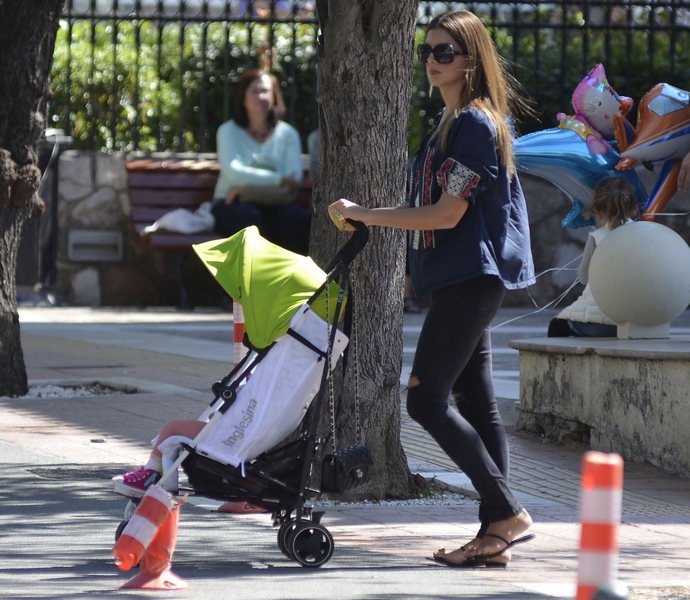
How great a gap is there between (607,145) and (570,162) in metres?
0.35

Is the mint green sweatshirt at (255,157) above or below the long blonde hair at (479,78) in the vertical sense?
below

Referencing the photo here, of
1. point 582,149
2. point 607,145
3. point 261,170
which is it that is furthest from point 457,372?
point 261,170

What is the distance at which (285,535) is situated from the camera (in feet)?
14.4

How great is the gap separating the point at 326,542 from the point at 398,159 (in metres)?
1.85

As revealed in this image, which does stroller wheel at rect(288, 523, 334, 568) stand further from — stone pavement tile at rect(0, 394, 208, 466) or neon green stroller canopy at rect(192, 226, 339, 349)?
stone pavement tile at rect(0, 394, 208, 466)

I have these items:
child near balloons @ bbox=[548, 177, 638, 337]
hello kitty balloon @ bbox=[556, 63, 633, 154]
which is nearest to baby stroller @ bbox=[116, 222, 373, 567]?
child near balloons @ bbox=[548, 177, 638, 337]

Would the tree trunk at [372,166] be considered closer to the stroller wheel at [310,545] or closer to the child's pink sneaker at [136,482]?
the stroller wheel at [310,545]

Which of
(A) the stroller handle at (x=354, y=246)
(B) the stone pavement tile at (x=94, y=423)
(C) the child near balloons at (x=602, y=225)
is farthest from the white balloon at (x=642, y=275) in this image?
(A) the stroller handle at (x=354, y=246)

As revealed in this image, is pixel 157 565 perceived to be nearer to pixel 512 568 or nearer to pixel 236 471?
pixel 236 471

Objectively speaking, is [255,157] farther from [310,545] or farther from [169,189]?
[310,545]

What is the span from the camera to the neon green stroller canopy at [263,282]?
4309mm

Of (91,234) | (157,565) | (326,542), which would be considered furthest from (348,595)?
(91,234)

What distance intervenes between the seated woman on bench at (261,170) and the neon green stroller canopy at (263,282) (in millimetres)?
8586

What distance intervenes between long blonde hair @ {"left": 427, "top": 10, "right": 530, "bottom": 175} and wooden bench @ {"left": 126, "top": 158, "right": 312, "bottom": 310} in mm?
9257
